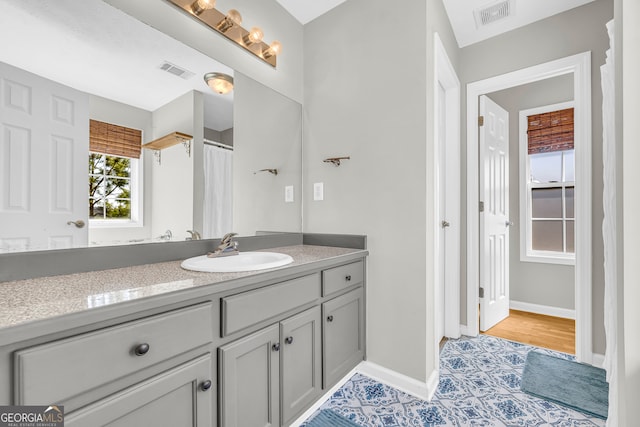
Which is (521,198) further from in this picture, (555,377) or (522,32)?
(555,377)

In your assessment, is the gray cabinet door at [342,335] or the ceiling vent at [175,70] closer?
the ceiling vent at [175,70]

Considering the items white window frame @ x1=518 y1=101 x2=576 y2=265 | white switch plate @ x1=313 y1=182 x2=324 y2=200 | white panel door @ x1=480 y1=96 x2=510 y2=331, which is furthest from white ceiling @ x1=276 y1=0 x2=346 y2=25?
white window frame @ x1=518 y1=101 x2=576 y2=265

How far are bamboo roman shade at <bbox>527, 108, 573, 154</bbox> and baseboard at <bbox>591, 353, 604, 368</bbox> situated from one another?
77.8 inches

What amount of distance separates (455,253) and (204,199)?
6.54 feet

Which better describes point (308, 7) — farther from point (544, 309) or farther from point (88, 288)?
point (544, 309)

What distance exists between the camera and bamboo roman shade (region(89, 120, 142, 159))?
1.14 m

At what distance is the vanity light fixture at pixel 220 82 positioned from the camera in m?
1.54

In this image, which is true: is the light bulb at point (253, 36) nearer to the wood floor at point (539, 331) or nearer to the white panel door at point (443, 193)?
the white panel door at point (443, 193)

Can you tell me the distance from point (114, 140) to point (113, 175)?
15 cm

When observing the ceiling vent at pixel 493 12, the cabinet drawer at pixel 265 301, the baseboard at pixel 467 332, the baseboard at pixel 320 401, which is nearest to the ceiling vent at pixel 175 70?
the cabinet drawer at pixel 265 301

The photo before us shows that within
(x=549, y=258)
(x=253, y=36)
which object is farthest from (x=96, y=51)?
(x=549, y=258)

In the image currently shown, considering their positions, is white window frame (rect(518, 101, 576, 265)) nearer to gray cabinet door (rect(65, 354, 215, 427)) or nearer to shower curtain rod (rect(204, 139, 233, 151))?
shower curtain rod (rect(204, 139, 233, 151))

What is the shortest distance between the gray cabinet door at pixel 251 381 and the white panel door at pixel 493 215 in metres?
2.08

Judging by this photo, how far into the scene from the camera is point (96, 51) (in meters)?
1.14
